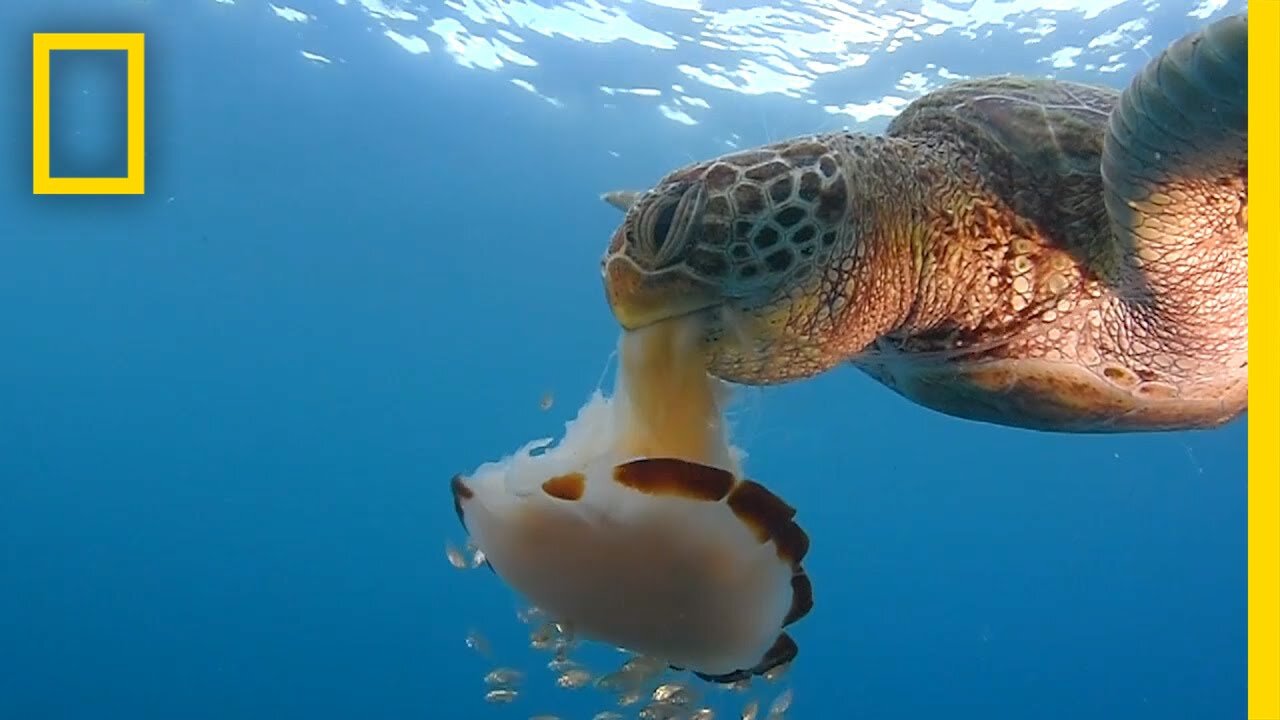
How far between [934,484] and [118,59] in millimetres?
31782

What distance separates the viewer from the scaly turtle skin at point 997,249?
1.55m

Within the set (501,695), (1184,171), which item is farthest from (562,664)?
(1184,171)

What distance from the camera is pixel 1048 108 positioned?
6.47 ft

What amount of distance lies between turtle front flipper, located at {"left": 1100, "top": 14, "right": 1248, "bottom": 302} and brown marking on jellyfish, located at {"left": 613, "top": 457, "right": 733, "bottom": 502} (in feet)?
2.89

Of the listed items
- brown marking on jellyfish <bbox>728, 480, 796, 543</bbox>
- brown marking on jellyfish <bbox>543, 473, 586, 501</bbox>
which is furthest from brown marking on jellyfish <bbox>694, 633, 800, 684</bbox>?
brown marking on jellyfish <bbox>543, 473, 586, 501</bbox>

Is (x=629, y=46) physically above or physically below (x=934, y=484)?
above

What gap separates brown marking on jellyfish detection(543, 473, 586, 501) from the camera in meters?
Answer: 1.41

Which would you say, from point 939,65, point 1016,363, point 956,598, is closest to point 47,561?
point 939,65

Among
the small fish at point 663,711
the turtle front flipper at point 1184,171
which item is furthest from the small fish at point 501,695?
the turtle front flipper at point 1184,171

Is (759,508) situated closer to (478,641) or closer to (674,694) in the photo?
(674,694)

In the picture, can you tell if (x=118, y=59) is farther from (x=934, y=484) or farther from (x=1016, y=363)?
(x=934, y=484)

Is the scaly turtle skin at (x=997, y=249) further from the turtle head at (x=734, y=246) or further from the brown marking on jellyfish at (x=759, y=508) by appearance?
the brown marking on jellyfish at (x=759, y=508)

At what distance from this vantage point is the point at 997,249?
1895 mm

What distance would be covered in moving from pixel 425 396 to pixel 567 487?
30.2 m
